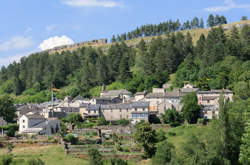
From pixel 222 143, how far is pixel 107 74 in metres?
69.3

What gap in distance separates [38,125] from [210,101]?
37.4 meters

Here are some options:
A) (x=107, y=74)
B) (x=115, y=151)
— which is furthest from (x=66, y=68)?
(x=115, y=151)

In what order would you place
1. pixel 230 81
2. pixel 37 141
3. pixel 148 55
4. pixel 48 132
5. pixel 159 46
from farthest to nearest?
pixel 159 46 < pixel 148 55 < pixel 230 81 < pixel 48 132 < pixel 37 141

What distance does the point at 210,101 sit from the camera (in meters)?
77.4

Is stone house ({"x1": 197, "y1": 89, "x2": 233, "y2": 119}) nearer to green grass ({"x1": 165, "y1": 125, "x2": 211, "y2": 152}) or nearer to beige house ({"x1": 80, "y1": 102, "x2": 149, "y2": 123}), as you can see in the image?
green grass ({"x1": 165, "y1": 125, "x2": 211, "y2": 152})

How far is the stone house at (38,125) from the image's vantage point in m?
68.2

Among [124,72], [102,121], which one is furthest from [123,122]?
[124,72]

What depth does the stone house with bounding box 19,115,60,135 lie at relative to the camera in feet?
224

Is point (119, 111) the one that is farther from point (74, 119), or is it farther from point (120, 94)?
point (120, 94)

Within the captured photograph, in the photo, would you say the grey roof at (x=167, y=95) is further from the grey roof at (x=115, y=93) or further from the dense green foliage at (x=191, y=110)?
the grey roof at (x=115, y=93)

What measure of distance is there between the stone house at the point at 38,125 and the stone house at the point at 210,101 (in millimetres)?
30246

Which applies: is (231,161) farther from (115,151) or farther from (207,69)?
(207,69)

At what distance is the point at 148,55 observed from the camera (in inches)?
4409

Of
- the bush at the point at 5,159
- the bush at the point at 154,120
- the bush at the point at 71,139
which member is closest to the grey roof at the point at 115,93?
the bush at the point at 154,120
